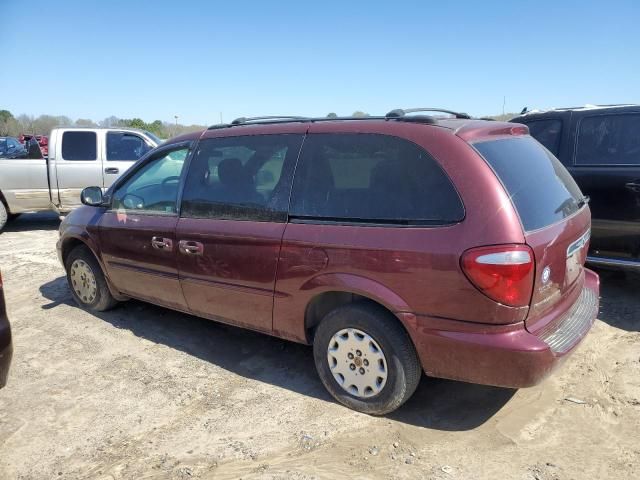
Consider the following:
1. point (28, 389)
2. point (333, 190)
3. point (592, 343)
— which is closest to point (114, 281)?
point (28, 389)

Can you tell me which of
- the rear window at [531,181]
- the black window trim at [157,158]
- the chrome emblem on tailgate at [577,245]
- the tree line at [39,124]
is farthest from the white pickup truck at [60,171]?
the tree line at [39,124]

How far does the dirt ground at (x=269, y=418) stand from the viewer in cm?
268

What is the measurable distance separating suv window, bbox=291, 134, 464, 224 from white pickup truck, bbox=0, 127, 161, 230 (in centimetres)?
698

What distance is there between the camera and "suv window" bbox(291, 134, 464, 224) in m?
2.73

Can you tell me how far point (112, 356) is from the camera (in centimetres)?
405

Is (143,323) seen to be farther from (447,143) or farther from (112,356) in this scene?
(447,143)

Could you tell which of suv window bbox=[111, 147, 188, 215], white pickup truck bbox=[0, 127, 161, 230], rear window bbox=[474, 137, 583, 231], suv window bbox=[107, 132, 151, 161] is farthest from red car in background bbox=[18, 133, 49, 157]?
rear window bbox=[474, 137, 583, 231]

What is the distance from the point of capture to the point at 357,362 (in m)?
3.07

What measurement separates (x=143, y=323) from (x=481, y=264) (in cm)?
335

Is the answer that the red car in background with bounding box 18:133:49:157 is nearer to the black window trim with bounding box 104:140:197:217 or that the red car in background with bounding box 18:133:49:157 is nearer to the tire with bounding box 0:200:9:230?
the tire with bounding box 0:200:9:230

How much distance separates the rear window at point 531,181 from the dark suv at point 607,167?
1.54m

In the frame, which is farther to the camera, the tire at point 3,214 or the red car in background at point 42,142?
the red car in background at point 42,142

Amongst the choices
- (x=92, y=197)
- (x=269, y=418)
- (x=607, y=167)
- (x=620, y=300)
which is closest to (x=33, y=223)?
(x=92, y=197)

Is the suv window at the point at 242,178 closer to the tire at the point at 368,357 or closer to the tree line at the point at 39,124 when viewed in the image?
the tire at the point at 368,357
